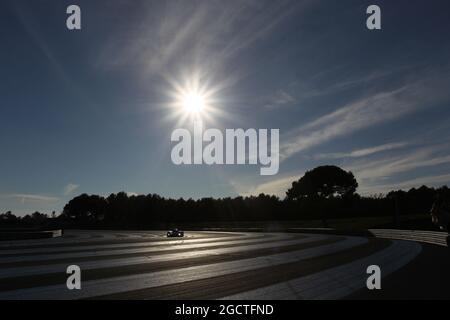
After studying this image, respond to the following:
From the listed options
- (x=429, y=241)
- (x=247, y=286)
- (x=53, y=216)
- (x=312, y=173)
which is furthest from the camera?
(x=53, y=216)

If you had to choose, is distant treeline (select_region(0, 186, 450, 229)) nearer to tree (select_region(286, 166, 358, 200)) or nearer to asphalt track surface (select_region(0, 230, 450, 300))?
tree (select_region(286, 166, 358, 200))

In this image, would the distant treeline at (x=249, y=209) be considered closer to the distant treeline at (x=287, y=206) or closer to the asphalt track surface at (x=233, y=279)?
the distant treeline at (x=287, y=206)

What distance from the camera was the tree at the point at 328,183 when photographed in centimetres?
11181

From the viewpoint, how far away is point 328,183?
112 m

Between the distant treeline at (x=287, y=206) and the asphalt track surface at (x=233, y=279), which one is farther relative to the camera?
the distant treeline at (x=287, y=206)

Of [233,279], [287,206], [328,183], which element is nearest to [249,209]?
[287,206]

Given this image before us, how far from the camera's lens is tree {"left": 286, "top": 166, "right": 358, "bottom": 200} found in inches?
4402

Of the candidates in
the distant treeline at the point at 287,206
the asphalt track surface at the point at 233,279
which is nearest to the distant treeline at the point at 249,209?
the distant treeline at the point at 287,206

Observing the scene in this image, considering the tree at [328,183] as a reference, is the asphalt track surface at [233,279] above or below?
below

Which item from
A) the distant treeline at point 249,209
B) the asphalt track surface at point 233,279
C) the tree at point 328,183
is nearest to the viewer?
Answer: the asphalt track surface at point 233,279

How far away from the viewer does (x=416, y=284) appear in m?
11.9
